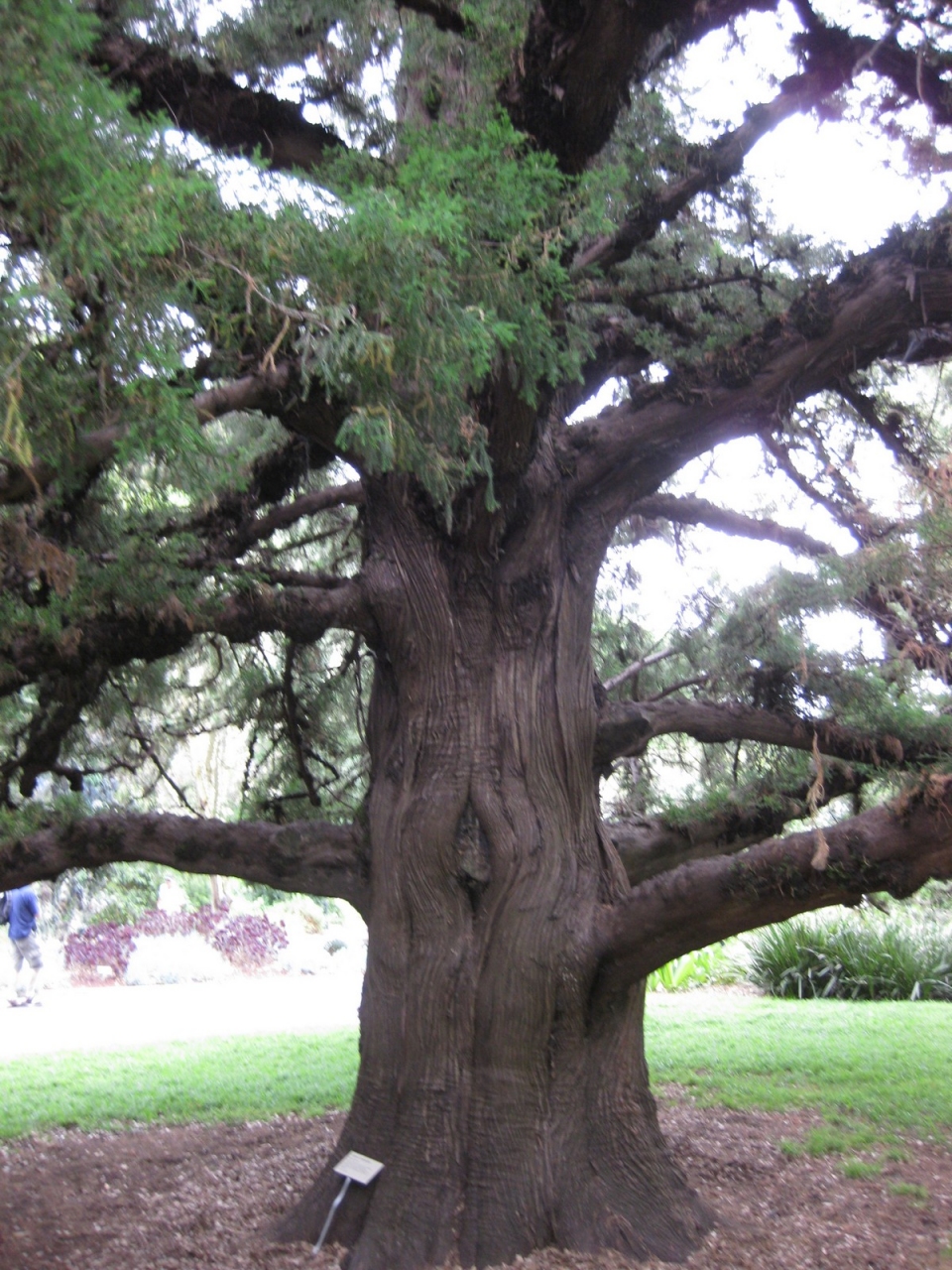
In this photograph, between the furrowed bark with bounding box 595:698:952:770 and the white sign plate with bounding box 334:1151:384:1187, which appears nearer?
the white sign plate with bounding box 334:1151:384:1187

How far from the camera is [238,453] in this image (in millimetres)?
3250

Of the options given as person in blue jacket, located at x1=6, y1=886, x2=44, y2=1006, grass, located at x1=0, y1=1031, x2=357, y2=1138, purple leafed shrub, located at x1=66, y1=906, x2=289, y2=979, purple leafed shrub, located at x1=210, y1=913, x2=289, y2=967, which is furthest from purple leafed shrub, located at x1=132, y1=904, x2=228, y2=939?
grass, located at x1=0, y1=1031, x2=357, y2=1138

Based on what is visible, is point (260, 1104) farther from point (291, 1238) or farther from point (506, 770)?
point (506, 770)

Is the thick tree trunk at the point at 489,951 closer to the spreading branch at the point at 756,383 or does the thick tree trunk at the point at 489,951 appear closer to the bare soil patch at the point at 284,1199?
the bare soil patch at the point at 284,1199

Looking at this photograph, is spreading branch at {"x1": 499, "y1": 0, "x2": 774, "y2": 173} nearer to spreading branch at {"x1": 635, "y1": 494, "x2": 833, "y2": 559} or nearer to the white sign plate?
spreading branch at {"x1": 635, "y1": 494, "x2": 833, "y2": 559}

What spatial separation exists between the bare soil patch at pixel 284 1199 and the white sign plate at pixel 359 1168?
14.0 inches

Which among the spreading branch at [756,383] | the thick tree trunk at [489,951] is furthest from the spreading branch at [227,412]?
the spreading branch at [756,383]

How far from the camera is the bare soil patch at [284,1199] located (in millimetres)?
4801

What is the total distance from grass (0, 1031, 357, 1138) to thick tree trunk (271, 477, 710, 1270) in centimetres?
312

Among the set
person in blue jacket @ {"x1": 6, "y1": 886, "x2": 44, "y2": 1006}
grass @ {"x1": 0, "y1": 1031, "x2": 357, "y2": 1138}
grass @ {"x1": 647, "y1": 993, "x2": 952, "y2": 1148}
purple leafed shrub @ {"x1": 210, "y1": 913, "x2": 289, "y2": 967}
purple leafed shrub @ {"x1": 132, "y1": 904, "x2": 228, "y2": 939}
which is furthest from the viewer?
purple leafed shrub @ {"x1": 132, "y1": 904, "x2": 228, "y2": 939}

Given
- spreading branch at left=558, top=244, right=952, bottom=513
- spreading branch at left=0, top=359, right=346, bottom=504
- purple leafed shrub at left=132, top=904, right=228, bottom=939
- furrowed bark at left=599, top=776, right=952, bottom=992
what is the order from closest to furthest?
spreading branch at left=0, top=359, right=346, bottom=504
furrowed bark at left=599, top=776, right=952, bottom=992
spreading branch at left=558, top=244, right=952, bottom=513
purple leafed shrub at left=132, top=904, right=228, bottom=939

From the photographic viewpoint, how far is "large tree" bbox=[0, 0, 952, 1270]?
3164 millimetres

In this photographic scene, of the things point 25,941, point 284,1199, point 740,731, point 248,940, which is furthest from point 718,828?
point 248,940

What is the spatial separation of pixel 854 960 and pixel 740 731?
8.30m
